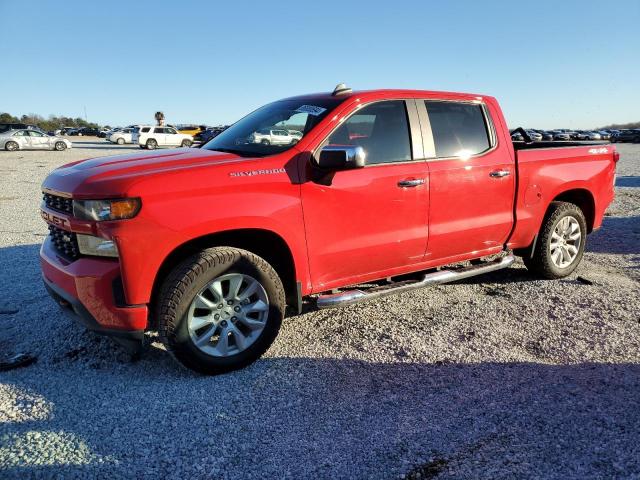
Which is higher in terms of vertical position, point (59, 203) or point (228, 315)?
point (59, 203)

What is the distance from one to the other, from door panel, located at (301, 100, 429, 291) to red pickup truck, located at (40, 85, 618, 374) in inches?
0.4

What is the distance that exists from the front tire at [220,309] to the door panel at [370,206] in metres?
0.45

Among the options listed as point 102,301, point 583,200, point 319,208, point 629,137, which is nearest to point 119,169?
point 102,301

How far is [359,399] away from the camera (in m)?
2.95

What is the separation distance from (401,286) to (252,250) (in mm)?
1288

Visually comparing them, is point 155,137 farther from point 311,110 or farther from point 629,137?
point 629,137

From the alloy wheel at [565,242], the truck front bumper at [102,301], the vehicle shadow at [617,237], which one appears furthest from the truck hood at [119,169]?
the vehicle shadow at [617,237]

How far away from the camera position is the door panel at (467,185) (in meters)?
4.09

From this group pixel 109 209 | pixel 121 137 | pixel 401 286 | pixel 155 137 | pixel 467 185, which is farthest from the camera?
pixel 121 137

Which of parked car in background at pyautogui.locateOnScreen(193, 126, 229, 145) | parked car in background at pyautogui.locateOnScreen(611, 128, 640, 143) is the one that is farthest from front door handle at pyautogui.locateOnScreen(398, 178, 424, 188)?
parked car in background at pyautogui.locateOnScreen(611, 128, 640, 143)

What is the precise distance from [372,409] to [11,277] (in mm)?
4325

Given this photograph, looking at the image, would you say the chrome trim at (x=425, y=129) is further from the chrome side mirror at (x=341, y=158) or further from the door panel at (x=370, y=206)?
the chrome side mirror at (x=341, y=158)

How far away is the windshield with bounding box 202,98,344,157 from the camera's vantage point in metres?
3.65

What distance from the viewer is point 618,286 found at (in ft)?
16.4
